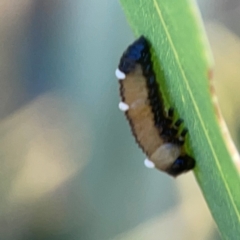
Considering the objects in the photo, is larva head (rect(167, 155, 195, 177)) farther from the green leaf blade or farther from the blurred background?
the blurred background

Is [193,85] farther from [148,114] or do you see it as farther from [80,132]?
[80,132]

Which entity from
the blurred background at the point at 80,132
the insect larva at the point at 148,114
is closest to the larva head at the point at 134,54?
the insect larva at the point at 148,114

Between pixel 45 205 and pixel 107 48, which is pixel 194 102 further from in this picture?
pixel 45 205

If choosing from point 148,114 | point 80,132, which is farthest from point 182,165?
point 80,132

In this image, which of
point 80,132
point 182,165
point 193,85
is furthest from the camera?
point 80,132

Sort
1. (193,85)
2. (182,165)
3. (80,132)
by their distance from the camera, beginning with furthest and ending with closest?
(80,132), (182,165), (193,85)

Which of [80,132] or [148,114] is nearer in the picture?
[148,114]

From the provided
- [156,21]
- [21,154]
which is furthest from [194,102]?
[21,154]
